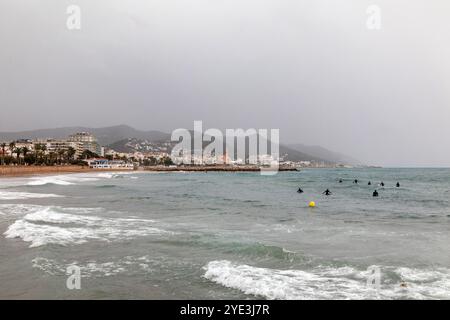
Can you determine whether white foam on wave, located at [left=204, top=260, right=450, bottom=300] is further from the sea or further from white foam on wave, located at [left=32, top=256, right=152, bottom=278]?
white foam on wave, located at [left=32, top=256, right=152, bottom=278]

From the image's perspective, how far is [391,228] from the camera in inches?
732

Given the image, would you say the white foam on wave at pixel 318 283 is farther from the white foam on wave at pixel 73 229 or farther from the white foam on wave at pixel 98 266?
the white foam on wave at pixel 73 229

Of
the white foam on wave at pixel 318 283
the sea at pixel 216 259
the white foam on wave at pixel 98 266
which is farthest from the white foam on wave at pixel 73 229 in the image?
the white foam on wave at pixel 318 283

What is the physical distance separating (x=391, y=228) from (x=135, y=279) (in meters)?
13.9

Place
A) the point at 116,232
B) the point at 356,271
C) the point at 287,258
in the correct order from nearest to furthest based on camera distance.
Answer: the point at 356,271 < the point at 287,258 < the point at 116,232

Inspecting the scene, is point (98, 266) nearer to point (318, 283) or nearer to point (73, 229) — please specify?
point (318, 283)

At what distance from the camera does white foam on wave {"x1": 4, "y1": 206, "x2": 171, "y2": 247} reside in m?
13.8

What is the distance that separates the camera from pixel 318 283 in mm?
9070

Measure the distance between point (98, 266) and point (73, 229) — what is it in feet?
20.2

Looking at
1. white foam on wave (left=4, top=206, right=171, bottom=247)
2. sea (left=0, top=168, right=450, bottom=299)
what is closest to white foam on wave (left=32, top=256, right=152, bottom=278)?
sea (left=0, top=168, right=450, bottom=299)

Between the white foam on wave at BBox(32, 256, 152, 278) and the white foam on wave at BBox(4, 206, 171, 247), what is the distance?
2548mm

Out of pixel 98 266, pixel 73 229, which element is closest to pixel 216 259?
pixel 98 266
